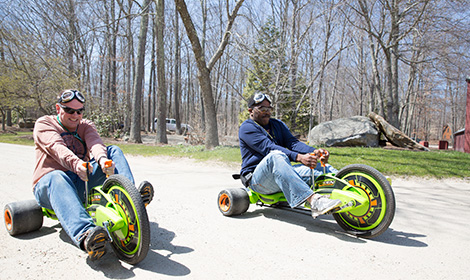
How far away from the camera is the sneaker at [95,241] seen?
217cm

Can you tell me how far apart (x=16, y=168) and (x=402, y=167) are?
9465mm

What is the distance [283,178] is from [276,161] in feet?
0.63

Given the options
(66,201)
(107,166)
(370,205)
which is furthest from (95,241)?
(370,205)

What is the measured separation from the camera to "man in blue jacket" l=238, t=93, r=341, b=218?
304 cm

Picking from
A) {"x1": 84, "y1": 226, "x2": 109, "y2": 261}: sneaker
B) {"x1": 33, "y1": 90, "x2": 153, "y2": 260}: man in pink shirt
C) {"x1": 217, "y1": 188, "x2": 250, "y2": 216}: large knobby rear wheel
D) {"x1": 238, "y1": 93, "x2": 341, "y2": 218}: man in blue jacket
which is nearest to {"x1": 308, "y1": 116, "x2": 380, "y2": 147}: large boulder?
{"x1": 238, "y1": 93, "x2": 341, "y2": 218}: man in blue jacket

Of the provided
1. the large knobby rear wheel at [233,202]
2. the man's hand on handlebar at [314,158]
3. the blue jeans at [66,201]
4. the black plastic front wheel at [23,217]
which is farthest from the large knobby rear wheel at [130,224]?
the man's hand on handlebar at [314,158]

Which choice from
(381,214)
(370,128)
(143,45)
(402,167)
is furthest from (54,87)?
(381,214)

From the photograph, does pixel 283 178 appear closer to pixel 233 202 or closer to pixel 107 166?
pixel 233 202

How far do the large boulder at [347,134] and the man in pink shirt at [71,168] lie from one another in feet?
37.0

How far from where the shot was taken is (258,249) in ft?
8.88

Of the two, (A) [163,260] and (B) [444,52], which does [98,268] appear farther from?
(B) [444,52]

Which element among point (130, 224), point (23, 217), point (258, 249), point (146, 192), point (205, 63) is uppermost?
point (205, 63)

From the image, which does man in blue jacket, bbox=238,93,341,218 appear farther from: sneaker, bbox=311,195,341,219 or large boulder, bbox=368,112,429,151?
large boulder, bbox=368,112,429,151

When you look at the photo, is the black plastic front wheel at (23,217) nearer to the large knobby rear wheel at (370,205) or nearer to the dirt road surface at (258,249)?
the dirt road surface at (258,249)
